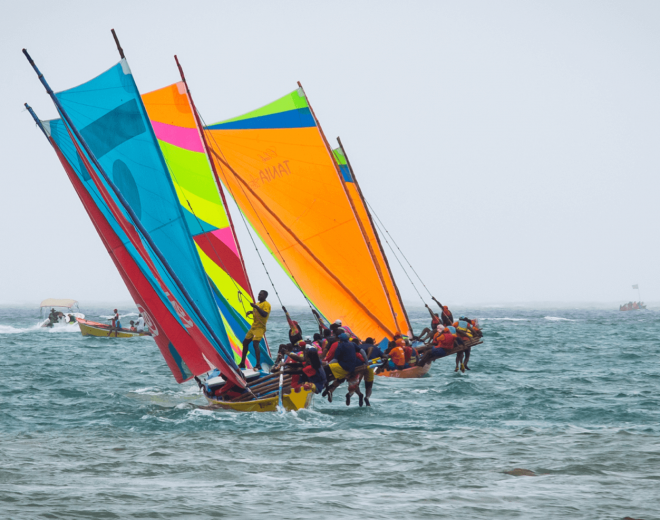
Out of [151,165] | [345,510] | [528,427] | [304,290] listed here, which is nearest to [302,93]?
[304,290]

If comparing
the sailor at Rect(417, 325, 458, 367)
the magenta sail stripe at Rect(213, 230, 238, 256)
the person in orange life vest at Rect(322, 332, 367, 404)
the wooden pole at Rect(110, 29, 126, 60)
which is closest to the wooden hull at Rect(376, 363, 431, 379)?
the sailor at Rect(417, 325, 458, 367)

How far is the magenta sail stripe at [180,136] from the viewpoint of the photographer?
21234 millimetres

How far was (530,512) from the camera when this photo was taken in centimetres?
949

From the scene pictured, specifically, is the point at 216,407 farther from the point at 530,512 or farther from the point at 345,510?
the point at 530,512

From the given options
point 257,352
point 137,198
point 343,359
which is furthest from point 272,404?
point 137,198

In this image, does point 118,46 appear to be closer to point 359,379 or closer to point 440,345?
point 359,379

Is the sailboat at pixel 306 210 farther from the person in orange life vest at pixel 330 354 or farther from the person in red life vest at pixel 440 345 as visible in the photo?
the person in orange life vest at pixel 330 354

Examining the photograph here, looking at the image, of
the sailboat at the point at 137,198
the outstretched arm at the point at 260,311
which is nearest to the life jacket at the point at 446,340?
the outstretched arm at the point at 260,311

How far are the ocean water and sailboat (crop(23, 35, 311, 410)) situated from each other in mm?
1759

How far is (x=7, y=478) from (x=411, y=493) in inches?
238

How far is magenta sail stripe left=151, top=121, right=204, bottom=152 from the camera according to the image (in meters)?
21.2

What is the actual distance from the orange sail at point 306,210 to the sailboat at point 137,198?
Result: 9.17 metres

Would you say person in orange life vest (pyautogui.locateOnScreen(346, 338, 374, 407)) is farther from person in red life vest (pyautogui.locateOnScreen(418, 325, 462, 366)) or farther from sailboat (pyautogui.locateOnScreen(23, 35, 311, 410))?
person in red life vest (pyautogui.locateOnScreen(418, 325, 462, 366))

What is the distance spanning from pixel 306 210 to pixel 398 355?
640 cm
